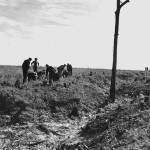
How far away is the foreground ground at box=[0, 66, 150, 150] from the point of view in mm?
12164

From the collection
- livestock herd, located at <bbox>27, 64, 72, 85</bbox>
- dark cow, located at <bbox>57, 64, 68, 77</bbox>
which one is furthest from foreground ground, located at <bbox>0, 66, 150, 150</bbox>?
dark cow, located at <bbox>57, 64, 68, 77</bbox>

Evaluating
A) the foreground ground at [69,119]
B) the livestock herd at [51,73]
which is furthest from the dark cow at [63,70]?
the foreground ground at [69,119]

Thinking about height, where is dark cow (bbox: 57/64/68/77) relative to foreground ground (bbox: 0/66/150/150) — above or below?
above

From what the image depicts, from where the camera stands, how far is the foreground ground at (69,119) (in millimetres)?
12164

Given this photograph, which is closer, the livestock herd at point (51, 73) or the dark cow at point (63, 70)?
the livestock herd at point (51, 73)

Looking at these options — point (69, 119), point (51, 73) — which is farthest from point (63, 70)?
point (69, 119)

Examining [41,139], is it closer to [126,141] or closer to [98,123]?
[98,123]

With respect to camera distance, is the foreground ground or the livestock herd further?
the livestock herd

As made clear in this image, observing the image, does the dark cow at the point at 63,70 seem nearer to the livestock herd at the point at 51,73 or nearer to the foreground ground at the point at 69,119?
the livestock herd at the point at 51,73

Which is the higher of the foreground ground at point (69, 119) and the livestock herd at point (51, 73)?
the livestock herd at point (51, 73)

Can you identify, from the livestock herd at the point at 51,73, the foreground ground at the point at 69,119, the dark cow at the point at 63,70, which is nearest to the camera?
the foreground ground at the point at 69,119

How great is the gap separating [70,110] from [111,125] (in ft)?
19.0

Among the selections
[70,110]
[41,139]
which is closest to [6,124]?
[41,139]

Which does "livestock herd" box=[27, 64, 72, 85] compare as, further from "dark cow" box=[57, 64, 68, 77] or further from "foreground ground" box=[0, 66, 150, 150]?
"foreground ground" box=[0, 66, 150, 150]
